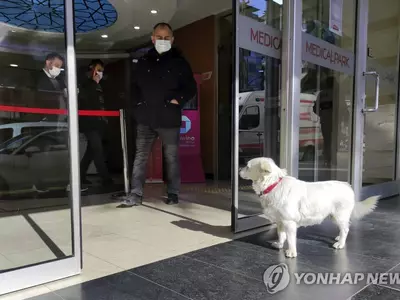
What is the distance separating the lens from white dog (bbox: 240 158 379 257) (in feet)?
7.75

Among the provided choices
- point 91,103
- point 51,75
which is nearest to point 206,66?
point 91,103

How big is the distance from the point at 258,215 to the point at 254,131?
0.74 meters

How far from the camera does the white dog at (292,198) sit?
2361 millimetres

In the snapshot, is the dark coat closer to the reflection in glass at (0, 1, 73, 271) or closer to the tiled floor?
the reflection in glass at (0, 1, 73, 271)

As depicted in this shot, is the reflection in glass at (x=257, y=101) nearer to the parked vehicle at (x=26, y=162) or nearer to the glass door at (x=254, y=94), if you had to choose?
the glass door at (x=254, y=94)

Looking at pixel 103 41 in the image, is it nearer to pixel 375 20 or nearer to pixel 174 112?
pixel 174 112

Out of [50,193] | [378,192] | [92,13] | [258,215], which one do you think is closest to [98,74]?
[92,13]

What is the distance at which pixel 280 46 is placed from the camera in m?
3.22

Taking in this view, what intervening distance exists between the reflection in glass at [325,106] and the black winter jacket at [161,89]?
1215 mm

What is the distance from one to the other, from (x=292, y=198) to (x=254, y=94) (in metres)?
1.27

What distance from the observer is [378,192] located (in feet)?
14.6

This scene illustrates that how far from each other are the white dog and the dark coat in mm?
2585

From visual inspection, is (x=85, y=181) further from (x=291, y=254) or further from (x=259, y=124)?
(x=291, y=254)

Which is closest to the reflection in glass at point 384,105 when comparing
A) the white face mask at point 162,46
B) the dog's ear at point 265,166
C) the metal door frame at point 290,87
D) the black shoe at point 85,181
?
the metal door frame at point 290,87
